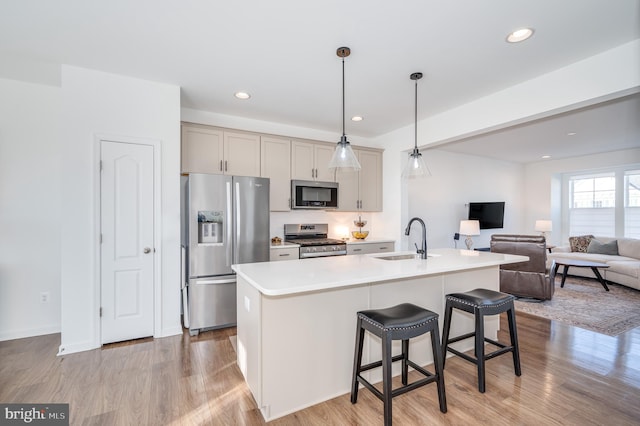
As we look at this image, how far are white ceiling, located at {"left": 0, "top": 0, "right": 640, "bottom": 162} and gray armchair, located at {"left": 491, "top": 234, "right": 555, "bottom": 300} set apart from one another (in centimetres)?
206

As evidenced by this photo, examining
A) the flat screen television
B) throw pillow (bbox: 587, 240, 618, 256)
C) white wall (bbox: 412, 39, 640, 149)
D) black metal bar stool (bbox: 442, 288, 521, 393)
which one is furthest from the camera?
the flat screen television

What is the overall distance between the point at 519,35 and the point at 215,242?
3.40 meters

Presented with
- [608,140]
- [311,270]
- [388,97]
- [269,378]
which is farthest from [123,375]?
[608,140]

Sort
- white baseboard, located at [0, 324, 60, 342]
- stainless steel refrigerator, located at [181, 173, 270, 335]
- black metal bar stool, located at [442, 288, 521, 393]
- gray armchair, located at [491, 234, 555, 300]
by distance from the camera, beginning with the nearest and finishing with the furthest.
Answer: black metal bar stool, located at [442, 288, 521, 393], white baseboard, located at [0, 324, 60, 342], stainless steel refrigerator, located at [181, 173, 270, 335], gray armchair, located at [491, 234, 555, 300]

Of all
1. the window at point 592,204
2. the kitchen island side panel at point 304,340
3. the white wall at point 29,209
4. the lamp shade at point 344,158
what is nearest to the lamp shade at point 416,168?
the lamp shade at point 344,158

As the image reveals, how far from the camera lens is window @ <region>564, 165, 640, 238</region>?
618 centimetres

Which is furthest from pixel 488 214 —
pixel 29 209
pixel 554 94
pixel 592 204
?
pixel 29 209

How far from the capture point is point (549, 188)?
7305 millimetres

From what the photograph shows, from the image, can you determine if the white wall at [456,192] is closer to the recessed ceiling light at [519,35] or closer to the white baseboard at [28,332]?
the recessed ceiling light at [519,35]

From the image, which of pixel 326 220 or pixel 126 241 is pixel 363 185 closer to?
pixel 326 220

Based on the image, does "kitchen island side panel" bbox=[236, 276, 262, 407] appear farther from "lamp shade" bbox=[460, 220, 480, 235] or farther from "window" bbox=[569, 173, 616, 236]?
"window" bbox=[569, 173, 616, 236]

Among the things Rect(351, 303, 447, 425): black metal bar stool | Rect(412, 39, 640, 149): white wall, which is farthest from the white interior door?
Rect(412, 39, 640, 149): white wall

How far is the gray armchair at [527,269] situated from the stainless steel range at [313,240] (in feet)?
8.08

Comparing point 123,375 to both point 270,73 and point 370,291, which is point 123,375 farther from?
point 270,73
